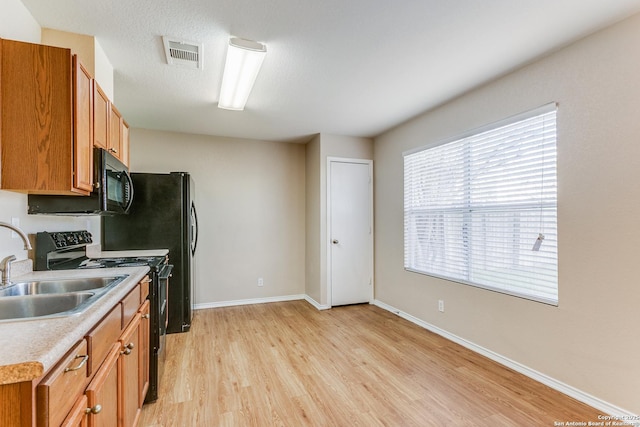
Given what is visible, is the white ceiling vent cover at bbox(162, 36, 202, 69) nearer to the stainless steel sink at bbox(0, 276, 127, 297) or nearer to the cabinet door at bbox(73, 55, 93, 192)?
the cabinet door at bbox(73, 55, 93, 192)

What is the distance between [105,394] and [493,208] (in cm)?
293

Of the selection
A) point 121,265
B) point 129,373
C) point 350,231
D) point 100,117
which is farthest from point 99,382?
point 350,231

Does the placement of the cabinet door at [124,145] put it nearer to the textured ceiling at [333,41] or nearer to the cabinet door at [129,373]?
the textured ceiling at [333,41]

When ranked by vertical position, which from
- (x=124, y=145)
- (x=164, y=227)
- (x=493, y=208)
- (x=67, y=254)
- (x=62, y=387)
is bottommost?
(x=62, y=387)

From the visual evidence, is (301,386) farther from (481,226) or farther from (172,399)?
(481,226)

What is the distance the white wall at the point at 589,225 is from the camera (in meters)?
1.81

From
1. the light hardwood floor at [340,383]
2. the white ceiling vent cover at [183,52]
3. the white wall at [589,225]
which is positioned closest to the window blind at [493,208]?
the white wall at [589,225]

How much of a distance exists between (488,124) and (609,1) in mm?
1078

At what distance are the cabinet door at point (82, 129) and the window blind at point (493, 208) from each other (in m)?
3.03

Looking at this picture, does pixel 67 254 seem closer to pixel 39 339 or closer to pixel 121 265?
pixel 121 265

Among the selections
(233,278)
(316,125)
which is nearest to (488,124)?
(316,125)

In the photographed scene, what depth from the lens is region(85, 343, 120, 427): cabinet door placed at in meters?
1.03

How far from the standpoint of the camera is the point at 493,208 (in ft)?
8.68

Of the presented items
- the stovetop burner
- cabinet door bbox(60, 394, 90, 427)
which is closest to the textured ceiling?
the stovetop burner
